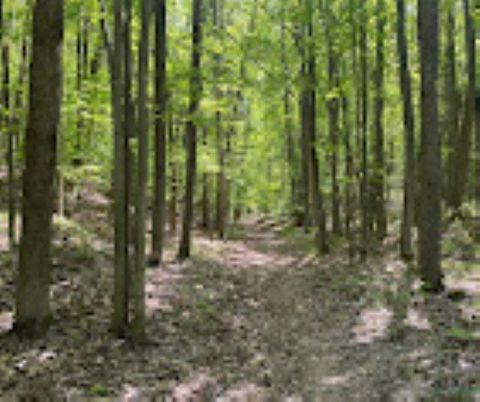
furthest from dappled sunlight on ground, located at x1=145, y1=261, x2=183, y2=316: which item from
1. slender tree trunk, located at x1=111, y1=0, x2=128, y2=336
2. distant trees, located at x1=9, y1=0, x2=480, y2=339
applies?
slender tree trunk, located at x1=111, y1=0, x2=128, y2=336

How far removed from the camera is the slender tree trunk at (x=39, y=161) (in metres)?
6.78

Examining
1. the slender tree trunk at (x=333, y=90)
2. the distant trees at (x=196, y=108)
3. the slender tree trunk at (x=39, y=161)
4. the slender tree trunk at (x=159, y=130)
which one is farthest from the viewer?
the slender tree trunk at (x=333, y=90)

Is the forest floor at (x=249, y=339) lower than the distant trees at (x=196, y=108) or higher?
lower

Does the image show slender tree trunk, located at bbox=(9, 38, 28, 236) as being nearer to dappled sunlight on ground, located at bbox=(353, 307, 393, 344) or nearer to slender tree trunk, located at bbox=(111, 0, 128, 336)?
slender tree trunk, located at bbox=(111, 0, 128, 336)

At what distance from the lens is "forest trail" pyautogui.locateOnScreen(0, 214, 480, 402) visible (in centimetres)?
634

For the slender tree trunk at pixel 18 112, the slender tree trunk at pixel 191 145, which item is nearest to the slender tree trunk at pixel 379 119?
the slender tree trunk at pixel 191 145

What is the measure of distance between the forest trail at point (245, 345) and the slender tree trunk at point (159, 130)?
1045mm

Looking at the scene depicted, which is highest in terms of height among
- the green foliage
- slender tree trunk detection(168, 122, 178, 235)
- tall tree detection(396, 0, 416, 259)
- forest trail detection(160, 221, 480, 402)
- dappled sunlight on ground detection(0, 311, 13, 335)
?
tall tree detection(396, 0, 416, 259)

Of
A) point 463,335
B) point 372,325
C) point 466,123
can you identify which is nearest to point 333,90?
point 466,123

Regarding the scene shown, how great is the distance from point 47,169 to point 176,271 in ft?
24.3

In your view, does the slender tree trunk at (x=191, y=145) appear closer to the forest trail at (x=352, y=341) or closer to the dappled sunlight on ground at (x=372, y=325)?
the forest trail at (x=352, y=341)

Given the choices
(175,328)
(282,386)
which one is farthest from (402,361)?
(175,328)

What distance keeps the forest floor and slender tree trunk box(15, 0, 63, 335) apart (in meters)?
0.63

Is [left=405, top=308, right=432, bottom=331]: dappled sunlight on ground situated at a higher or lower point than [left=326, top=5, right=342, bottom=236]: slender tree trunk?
lower
